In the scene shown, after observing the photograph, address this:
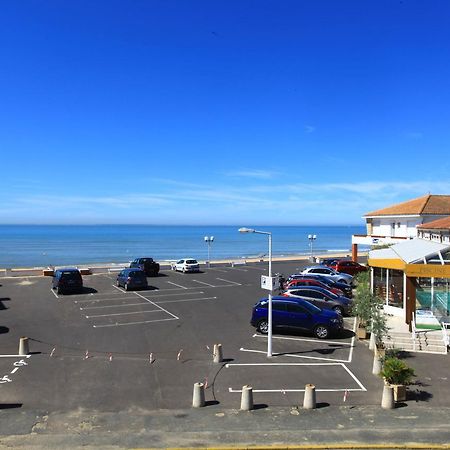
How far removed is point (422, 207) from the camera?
1670 inches

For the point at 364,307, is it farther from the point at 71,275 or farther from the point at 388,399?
the point at 71,275

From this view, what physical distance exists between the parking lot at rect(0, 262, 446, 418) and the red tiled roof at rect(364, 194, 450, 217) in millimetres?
21022

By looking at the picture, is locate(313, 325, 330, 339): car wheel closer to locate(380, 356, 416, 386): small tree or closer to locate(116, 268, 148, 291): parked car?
locate(380, 356, 416, 386): small tree

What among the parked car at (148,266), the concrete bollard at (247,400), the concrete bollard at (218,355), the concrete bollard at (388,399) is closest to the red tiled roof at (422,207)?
the parked car at (148,266)

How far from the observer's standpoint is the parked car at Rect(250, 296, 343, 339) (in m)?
20.5

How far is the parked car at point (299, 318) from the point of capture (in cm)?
2045

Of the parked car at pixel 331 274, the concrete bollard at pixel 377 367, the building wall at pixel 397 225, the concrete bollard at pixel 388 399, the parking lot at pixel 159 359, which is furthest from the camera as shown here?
the building wall at pixel 397 225

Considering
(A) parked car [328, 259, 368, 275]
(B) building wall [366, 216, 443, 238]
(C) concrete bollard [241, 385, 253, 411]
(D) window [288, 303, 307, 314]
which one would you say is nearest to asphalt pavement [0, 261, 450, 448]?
(C) concrete bollard [241, 385, 253, 411]

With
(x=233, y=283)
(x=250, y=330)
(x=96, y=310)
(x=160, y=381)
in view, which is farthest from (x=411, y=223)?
(x=160, y=381)

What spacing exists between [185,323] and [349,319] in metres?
8.43

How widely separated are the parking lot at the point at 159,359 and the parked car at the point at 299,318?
46 centimetres

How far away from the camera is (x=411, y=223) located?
4338 cm

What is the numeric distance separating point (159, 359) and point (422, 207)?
3290 cm

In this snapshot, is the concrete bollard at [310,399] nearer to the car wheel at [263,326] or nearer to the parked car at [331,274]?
the car wheel at [263,326]
